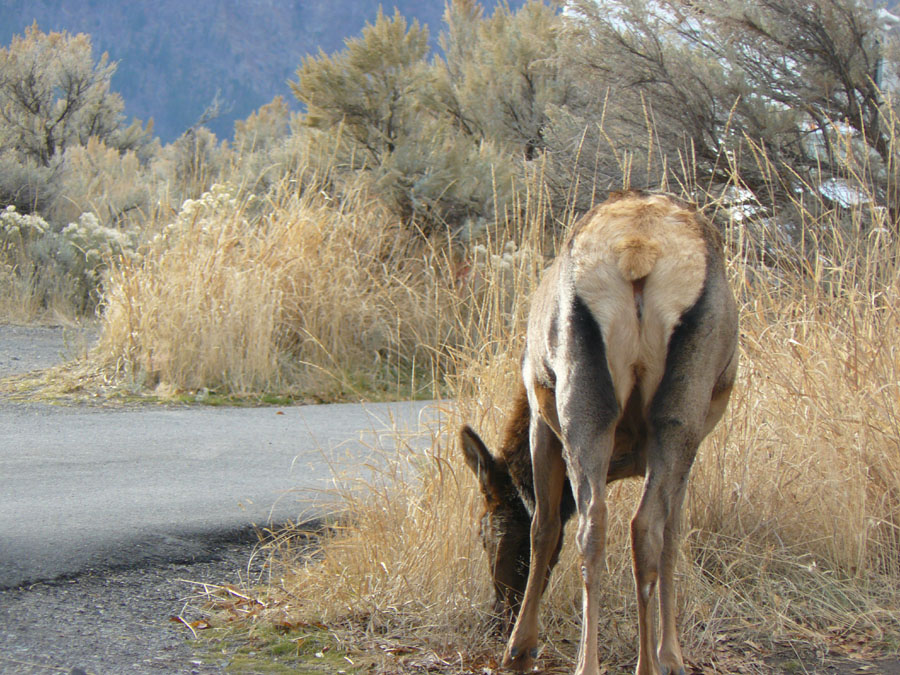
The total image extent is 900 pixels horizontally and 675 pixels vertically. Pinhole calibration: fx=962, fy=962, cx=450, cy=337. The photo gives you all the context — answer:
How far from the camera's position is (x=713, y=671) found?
3609mm

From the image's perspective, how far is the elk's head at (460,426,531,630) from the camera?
376cm

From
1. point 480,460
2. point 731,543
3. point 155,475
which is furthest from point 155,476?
point 731,543

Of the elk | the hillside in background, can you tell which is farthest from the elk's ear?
the hillside in background

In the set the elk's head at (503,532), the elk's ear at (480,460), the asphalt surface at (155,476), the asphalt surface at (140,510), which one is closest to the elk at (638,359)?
the elk's ear at (480,460)

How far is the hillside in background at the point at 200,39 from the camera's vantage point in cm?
8194

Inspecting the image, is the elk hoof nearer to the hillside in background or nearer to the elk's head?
the elk's head

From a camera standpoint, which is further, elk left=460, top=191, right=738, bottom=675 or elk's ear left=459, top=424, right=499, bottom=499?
elk's ear left=459, top=424, right=499, bottom=499

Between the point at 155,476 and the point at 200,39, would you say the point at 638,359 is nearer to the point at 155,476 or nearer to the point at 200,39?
the point at 155,476

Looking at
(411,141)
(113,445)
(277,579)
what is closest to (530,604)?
(277,579)

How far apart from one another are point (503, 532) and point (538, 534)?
0.35 m

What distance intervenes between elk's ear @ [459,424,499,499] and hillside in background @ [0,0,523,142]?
79583 millimetres

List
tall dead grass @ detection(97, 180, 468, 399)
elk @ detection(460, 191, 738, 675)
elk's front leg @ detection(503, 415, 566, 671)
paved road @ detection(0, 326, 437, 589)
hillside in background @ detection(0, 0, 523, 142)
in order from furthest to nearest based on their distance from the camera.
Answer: hillside in background @ detection(0, 0, 523, 142) < tall dead grass @ detection(97, 180, 468, 399) < paved road @ detection(0, 326, 437, 589) < elk's front leg @ detection(503, 415, 566, 671) < elk @ detection(460, 191, 738, 675)

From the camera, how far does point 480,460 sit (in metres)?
3.75

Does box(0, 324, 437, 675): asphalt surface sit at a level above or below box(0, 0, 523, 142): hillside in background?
below
